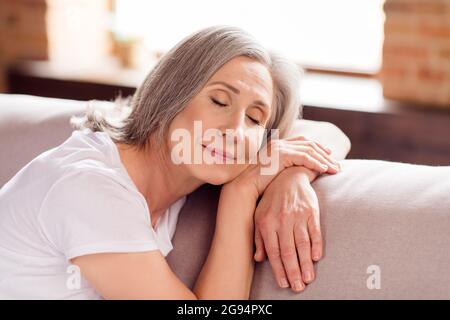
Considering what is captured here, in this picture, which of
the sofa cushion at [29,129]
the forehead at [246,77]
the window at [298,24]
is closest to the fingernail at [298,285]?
the forehead at [246,77]

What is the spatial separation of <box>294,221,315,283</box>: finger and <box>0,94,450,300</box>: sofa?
17 mm

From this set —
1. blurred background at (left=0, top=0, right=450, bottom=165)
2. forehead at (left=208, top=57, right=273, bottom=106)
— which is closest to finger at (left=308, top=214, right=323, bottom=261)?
forehead at (left=208, top=57, right=273, bottom=106)

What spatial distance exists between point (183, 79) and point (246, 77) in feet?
0.42

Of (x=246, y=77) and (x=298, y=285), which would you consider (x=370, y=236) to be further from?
(x=246, y=77)

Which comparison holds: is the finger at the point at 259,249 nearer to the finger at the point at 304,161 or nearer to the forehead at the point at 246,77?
the finger at the point at 304,161

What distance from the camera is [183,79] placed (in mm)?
1348

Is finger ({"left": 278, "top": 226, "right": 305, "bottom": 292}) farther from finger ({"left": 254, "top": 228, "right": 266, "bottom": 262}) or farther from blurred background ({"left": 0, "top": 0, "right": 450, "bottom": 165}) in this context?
blurred background ({"left": 0, "top": 0, "right": 450, "bottom": 165})

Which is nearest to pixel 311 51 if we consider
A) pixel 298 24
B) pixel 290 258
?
pixel 298 24

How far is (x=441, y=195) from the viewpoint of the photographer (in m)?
1.23

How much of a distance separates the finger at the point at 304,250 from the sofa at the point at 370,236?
2cm

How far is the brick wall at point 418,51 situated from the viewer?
245 cm

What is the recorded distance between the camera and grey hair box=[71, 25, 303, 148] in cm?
133
